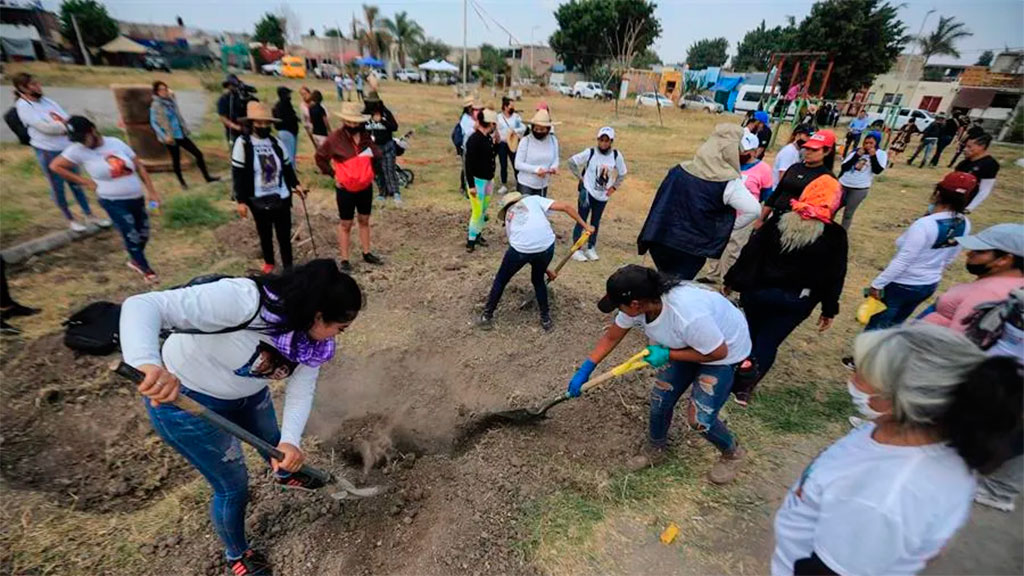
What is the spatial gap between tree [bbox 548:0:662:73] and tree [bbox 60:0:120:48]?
39243 millimetres

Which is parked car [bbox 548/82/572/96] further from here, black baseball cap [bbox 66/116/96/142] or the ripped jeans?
A: the ripped jeans

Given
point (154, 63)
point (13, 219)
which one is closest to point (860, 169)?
point (13, 219)

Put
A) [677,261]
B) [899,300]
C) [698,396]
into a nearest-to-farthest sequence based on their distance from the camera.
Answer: [698,396]
[899,300]
[677,261]

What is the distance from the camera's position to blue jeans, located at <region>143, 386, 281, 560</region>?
180 centimetres

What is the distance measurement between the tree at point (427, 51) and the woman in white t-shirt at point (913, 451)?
6636cm

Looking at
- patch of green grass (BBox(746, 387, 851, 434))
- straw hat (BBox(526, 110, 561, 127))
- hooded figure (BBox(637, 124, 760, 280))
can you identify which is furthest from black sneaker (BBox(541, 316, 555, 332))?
straw hat (BBox(526, 110, 561, 127))

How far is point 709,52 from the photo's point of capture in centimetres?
8181

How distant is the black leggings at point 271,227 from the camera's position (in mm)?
4613

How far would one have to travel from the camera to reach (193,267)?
5.31m

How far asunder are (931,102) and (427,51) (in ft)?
176

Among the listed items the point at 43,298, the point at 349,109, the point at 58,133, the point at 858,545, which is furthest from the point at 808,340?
the point at 58,133

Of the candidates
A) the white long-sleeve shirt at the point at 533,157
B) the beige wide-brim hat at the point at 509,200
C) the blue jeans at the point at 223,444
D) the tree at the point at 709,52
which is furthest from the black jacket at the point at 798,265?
the tree at the point at 709,52

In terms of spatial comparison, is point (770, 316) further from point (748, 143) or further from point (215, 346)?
point (215, 346)

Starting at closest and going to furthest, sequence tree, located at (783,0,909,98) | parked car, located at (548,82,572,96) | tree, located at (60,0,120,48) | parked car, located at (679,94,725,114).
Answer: tree, located at (783,0,909,98), parked car, located at (679,94,725,114), tree, located at (60,0,120,48), parked car, located at (548,82,572,96)
